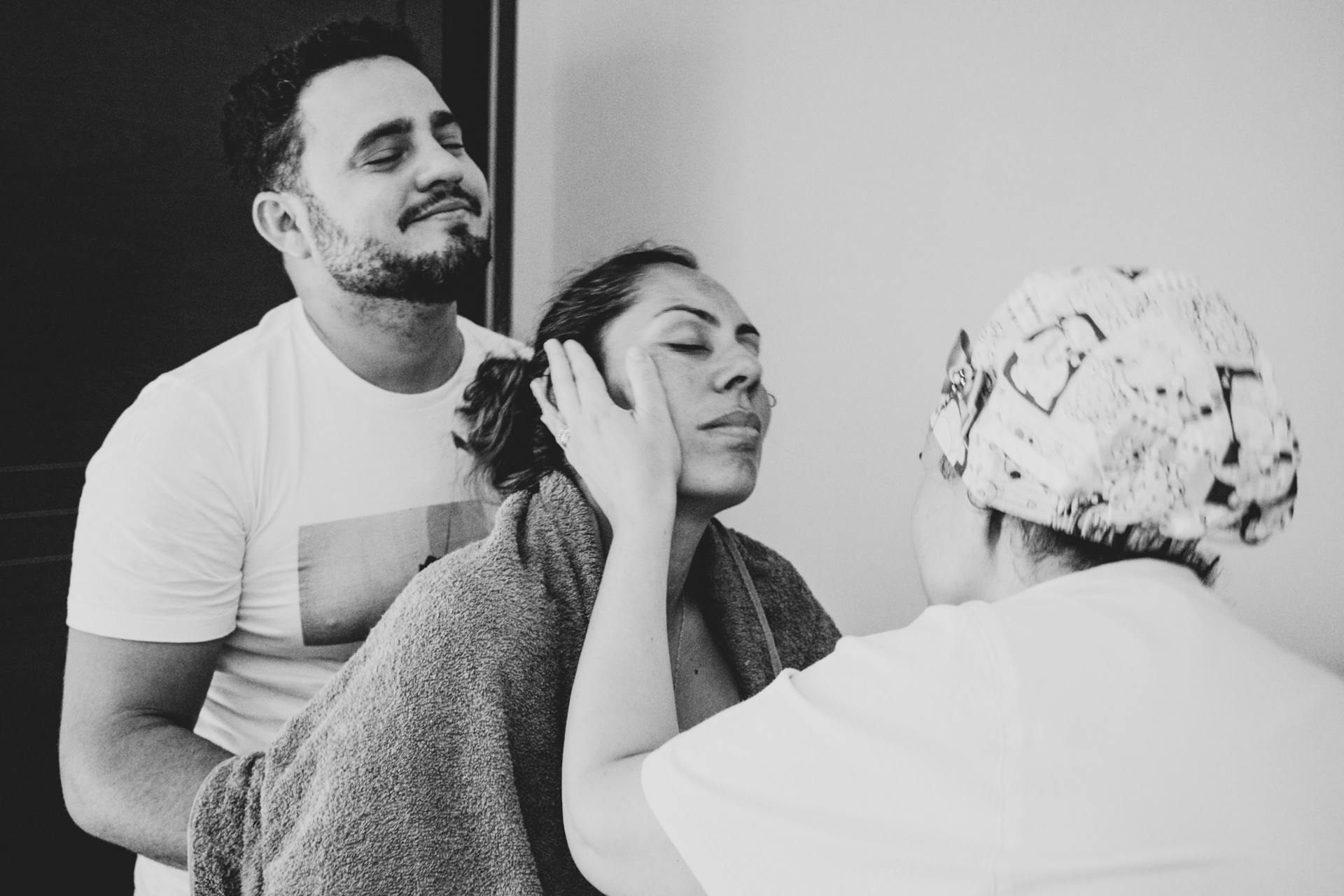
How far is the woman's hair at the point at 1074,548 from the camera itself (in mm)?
714

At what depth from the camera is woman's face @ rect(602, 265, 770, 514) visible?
1044mm

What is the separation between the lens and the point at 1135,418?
2.10 ft

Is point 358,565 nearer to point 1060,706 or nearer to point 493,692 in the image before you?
point 493,692

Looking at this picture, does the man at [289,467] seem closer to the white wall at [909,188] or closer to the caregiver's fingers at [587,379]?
the caregiver's fingers at [587,379]

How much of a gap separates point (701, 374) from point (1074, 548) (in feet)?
1.54

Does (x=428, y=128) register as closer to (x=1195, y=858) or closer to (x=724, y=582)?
(x=724, y=582)

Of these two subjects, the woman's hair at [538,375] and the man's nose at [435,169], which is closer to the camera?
the woman's hair at [538,375]

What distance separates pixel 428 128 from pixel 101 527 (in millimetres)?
657

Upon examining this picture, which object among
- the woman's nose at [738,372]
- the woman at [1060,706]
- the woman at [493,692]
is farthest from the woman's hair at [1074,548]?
the woman's nose at [738,372]

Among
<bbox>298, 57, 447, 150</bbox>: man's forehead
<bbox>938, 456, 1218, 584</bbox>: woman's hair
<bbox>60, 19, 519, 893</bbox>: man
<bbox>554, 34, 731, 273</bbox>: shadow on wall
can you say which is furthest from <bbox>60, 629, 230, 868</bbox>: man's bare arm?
<bbox>554, 34, 731, 273</bbox>: shadow on wall

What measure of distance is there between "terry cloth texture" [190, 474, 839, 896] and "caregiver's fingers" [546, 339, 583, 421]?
0.49ft

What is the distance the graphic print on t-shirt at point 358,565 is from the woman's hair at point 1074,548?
0.76 meters

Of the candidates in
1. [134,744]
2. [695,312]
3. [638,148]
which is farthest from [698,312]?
[638,148]

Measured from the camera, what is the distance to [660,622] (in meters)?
0.84
